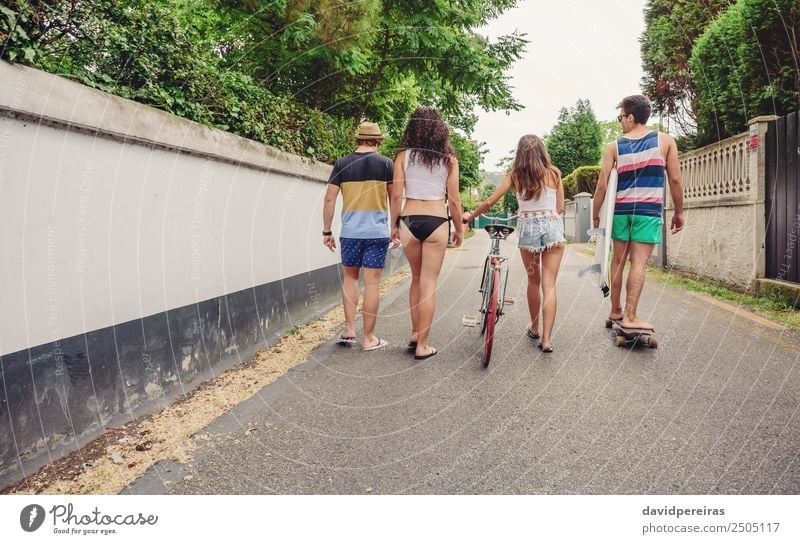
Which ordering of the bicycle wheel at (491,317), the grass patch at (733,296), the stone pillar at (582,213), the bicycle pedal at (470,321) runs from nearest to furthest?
the bicycle wheel at (491,317) → the bicycle pedal at (470,321) → the grass patch at (733,296) → the stone pillar at (582,213)

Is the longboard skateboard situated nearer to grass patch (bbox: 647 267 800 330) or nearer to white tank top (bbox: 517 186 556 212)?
white tank top (bbox: 517 186 556 212)

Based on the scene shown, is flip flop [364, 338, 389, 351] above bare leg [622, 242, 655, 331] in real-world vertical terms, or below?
below

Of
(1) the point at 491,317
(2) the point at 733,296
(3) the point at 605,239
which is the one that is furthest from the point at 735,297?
(1) the point at 491,317

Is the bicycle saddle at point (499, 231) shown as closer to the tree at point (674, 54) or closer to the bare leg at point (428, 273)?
the bare leg at point (428, 273)

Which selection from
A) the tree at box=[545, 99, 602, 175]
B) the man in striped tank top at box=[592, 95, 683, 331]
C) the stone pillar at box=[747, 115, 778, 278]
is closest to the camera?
the man in striped tank top at box=[592, 95, 683, 331]

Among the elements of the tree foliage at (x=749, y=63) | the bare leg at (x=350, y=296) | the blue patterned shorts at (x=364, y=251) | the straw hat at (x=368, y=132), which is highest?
the tree foliage at (x=749, y=63)

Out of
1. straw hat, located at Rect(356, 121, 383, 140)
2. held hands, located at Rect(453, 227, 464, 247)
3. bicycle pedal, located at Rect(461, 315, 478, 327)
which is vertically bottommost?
bicycle pedal, located at Rect(461, 315, 478, 327)

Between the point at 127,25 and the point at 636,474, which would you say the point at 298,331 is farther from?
the point at 636,474

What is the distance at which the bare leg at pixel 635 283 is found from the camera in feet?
14.8

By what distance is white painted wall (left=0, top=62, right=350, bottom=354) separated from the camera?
Result: 2.42 meters

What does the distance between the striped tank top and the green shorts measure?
0.15ft

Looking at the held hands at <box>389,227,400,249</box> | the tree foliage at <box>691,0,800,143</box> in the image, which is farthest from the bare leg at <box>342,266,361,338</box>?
the tree foliage at <box>691,0,800,143</box>

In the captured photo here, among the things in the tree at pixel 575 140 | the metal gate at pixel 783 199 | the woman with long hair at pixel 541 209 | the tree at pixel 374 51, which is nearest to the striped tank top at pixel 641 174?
the woman with long hair at pixel 541 209

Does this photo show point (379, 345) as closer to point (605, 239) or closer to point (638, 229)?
point (605, 239)
